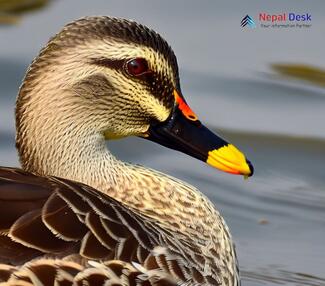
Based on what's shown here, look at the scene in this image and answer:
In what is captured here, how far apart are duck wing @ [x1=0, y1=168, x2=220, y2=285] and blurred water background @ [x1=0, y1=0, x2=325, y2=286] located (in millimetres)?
1691

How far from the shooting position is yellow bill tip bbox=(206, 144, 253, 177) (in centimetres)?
706

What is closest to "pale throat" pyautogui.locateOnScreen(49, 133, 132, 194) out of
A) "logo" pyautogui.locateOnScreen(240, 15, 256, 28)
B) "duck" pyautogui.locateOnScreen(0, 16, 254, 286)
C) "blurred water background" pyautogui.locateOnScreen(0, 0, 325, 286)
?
"duck" pyautogui.locateOnScreen(0, 16, 254, 286)

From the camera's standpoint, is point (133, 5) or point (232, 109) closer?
point (232, 109)

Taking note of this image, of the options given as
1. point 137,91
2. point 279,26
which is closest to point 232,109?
point 279,26

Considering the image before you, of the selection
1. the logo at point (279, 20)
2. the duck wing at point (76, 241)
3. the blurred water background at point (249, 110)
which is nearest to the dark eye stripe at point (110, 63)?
the duck wing at point (76, 241)

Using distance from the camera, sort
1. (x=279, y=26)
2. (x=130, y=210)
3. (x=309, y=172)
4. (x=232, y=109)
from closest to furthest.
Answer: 1. (x=130, y=210)
2. (x=309, y=172)
3. (x=232, y=109)
4. (x=279, y=26)

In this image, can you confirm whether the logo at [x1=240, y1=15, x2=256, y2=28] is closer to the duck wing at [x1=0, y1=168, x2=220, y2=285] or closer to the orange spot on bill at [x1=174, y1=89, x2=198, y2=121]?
the orange spot on bill at [x1=174, y1=89, x2=198, y2=121]

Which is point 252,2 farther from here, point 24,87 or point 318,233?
point 24,87

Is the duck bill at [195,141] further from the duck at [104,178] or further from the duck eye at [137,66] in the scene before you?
the duck eye at [137,66]

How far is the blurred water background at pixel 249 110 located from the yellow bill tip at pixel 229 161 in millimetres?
1206

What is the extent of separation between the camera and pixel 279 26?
36.4 feet

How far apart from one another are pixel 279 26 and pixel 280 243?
305 centimetres

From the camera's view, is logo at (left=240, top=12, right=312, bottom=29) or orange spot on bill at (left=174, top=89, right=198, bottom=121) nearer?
orange spot on bill at (left=174, top=89, right=198, bottom=121)

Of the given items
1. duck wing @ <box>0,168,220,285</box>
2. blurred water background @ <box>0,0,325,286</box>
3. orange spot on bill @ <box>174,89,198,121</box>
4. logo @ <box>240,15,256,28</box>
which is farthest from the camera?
logo @ <box>240,15,256,28</box>
